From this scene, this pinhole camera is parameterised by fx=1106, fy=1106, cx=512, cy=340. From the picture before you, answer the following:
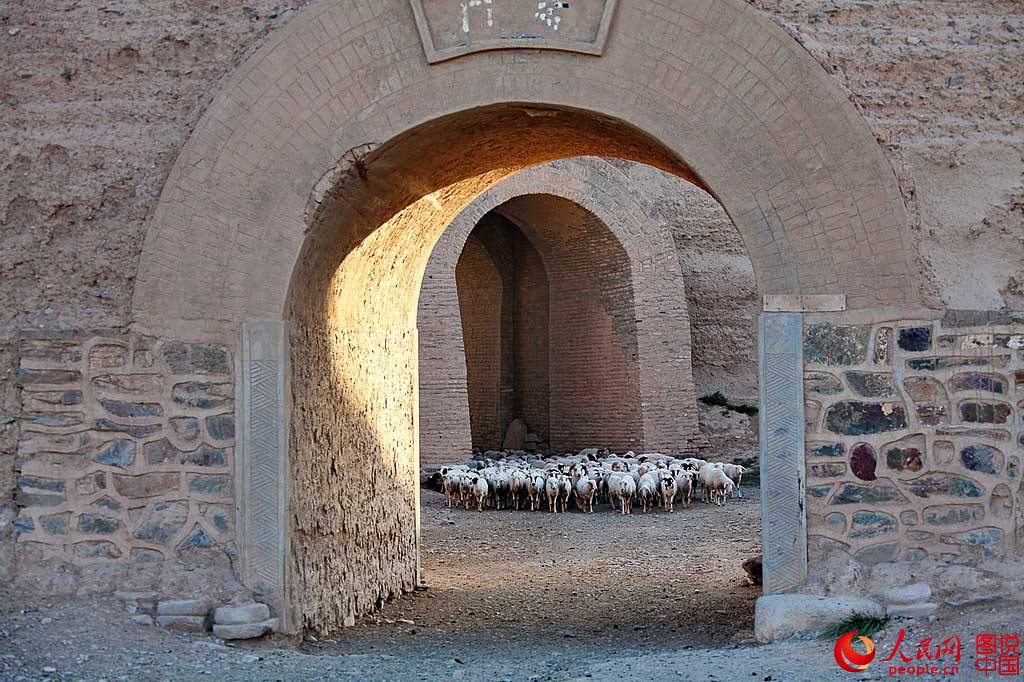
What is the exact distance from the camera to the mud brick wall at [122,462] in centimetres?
625

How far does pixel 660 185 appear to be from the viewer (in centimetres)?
1947

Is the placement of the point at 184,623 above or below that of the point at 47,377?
below

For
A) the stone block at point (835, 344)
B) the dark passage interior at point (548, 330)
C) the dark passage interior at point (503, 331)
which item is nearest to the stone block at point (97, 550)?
the stone block at point (835, 344)

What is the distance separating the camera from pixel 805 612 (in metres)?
5.77

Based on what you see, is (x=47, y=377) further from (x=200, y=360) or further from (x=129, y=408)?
(x=200, y=360)

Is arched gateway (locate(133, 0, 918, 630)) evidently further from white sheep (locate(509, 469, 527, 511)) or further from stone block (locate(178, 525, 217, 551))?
white sheep (locate(509, 469, 527, 511))

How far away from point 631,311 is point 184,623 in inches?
499

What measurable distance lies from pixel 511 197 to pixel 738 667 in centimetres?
1262

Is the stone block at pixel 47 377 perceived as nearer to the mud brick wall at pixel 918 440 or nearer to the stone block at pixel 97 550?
the stone block at pixel 97 550

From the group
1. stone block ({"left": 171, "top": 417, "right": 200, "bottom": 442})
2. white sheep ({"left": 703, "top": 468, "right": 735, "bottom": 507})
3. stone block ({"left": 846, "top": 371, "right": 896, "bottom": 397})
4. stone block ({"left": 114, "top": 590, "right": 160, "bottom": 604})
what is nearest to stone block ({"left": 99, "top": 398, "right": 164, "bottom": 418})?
stone block ({"left": 171, "top": 417, "right": 200, "bottom": 442})

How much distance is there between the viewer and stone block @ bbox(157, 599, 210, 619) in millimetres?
6145

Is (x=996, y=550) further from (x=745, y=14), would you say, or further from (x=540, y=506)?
(x=540, y=506)

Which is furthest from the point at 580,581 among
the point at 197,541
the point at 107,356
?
the point at 107,356

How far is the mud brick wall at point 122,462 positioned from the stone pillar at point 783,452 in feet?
9.79
